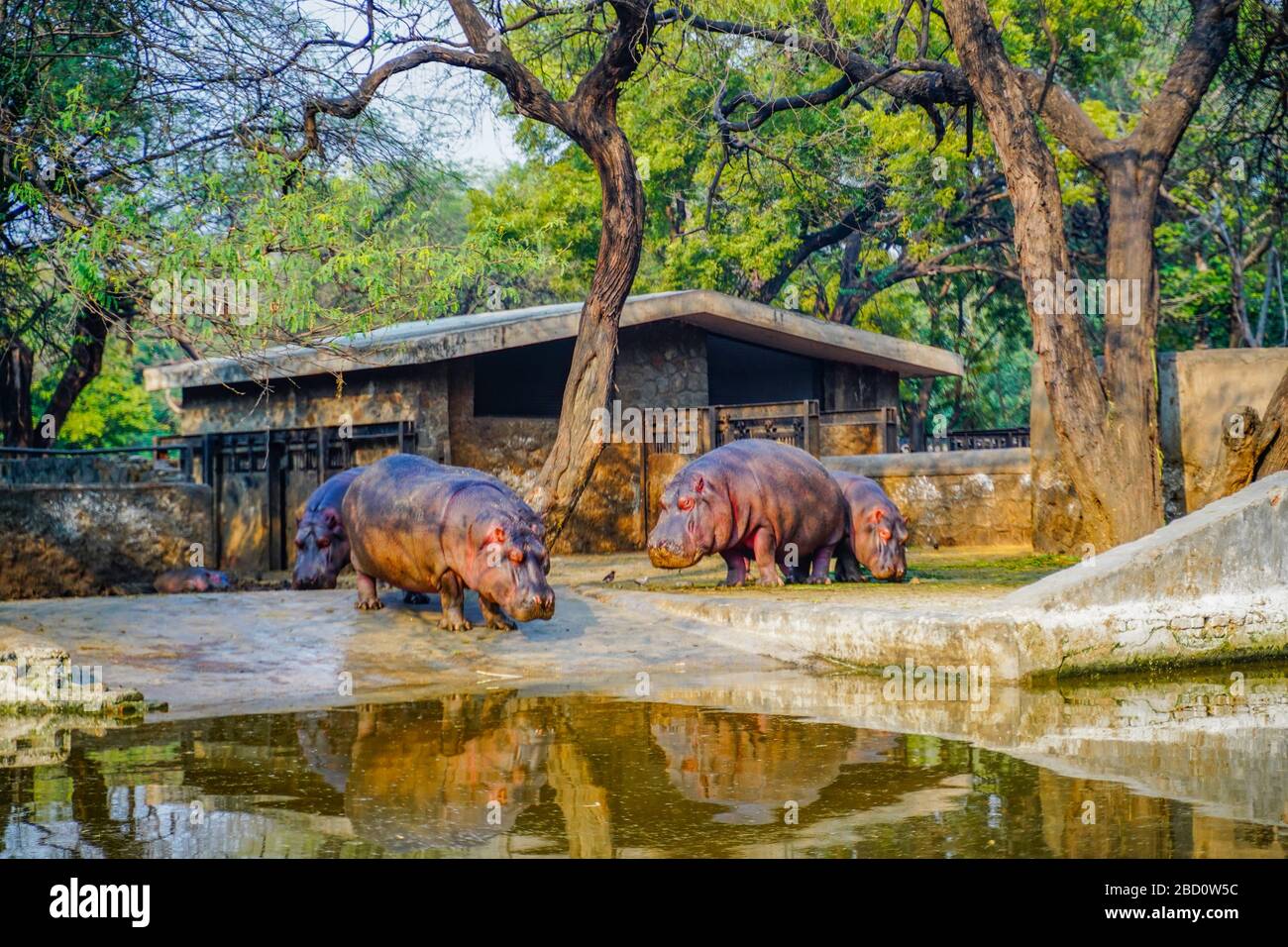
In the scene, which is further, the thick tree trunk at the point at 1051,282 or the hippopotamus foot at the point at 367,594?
the thick tree trunk at the point at 1051,282

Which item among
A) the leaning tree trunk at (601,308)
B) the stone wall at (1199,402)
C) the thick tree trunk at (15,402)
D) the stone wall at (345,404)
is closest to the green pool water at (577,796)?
the leaning tree trunk at (601,308)

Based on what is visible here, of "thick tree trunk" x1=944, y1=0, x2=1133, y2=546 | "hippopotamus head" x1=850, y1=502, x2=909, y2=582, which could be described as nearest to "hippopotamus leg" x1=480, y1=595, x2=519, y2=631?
"hippopotamus head" x1=850, y1=502, x2=909, y2=582

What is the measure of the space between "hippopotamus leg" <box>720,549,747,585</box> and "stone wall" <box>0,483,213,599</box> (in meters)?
6.11

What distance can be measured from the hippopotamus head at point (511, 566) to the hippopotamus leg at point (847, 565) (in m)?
4.34

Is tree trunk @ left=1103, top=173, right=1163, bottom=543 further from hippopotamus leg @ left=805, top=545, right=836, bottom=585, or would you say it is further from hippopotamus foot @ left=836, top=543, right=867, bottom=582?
hippopotamus leg @ left=805, top=545, right=836, bottom=585

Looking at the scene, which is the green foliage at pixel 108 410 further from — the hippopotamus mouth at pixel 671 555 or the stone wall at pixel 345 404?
the hippopotamus mouth at pixel 671 555

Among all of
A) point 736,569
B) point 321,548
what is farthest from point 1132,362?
point 321,548

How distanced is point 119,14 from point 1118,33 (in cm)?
1950

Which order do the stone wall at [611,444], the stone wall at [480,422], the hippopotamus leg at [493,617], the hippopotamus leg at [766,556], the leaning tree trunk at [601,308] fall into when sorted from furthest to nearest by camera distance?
the stone wall at [611,444]
the stone wall at [480,422]
the leaning tree trunk at [601,308]
the hippopotamus leg at [766,556]
the hippopotamus leg at [493,617]

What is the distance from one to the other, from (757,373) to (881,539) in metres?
10.1

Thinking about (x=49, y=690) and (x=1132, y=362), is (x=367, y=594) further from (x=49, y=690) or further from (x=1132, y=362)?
(x=1132, y=362)

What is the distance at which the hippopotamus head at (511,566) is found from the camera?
915cm

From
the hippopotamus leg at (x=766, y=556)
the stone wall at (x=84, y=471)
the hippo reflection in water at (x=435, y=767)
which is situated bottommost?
the hippo reflection in water at (x=435, y=767)
